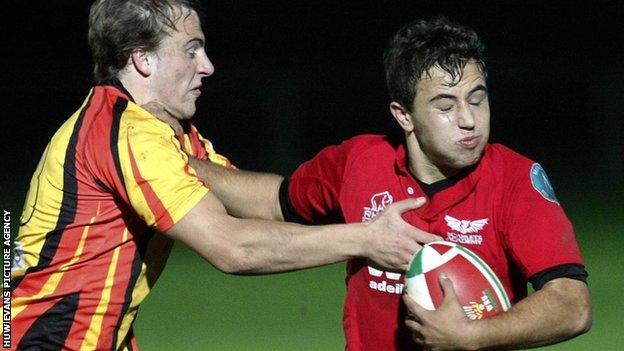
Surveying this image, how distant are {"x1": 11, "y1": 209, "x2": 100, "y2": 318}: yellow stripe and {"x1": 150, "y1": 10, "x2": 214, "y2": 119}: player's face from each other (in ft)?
2.10

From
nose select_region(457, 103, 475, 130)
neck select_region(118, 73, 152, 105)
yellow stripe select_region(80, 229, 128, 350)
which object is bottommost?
yellow stripe select_region(80, 229, 128, 350)

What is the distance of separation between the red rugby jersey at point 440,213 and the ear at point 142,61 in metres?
0.79

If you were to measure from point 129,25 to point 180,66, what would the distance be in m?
0.26

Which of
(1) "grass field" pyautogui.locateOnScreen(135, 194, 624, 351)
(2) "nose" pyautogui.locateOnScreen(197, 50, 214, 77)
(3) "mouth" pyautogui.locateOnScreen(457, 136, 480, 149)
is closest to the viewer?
(3) "mouth" pyautogui.locateOnScreen(457, 136, 480, 149)

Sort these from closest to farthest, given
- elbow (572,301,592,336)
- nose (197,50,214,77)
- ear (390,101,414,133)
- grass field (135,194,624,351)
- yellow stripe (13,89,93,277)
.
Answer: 1. elbow (572,301,592,336)
2. yellow stripe (13,89,93,277)
3. ear (390,101,414,133)
4. nose (197,50,214,77)
5. grass field (135,194,624,351)

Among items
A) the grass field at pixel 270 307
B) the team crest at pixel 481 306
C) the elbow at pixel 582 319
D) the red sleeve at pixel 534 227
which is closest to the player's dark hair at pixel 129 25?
the red sleeve at pixel 534 227

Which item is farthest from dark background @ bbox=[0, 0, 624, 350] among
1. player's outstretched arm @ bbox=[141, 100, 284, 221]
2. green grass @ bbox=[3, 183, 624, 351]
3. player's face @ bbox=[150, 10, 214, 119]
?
player's face @ bbox=[150, 10, 214, 119]

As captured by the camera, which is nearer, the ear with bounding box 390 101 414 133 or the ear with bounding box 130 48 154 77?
the ear with bounding box 390 101 414 133

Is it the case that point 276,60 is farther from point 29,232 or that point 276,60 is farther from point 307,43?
point 29,232

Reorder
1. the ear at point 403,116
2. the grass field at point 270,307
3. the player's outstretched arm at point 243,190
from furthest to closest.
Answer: the grass field at point 270,307
the player's outstretched arm at point 243,190
the ear at point 403,116

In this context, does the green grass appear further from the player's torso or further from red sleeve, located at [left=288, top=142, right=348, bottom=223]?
the player's torso

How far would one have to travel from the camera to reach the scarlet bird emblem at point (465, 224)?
14.2ft

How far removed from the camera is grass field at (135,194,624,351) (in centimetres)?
677

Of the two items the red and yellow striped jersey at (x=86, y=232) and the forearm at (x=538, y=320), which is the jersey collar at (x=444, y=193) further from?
the red and yellow striped jersey at (x=86, y=232)
